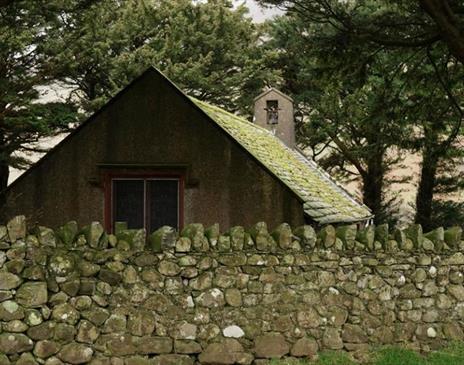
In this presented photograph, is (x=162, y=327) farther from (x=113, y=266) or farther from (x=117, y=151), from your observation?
(x=117, y=151)

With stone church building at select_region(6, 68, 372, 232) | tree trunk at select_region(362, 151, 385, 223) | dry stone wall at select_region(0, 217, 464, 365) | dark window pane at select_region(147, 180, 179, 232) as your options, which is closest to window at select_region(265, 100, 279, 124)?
stone church building at select_region(6, 68, 372, 232)

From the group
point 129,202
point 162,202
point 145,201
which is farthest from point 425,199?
point 129,202

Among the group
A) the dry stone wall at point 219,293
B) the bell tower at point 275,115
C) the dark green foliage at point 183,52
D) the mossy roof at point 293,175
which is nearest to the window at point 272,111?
the bell tower at point 275,115

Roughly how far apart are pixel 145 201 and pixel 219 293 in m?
5.34

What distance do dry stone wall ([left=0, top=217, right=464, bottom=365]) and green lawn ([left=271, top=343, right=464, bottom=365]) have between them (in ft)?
0.46

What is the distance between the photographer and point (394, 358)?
289 inches

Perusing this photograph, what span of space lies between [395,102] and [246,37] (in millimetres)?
22396

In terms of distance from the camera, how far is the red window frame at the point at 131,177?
11891 mm

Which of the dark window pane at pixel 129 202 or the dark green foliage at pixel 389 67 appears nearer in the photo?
the dark green foliage at pixel 389 67

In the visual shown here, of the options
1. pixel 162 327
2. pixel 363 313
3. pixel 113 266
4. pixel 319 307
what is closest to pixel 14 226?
pixel 113 266

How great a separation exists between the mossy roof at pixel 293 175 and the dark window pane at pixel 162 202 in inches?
63.8

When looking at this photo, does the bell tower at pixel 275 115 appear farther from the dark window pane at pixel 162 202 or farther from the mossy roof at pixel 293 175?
the dark window pane at pixel 162 202

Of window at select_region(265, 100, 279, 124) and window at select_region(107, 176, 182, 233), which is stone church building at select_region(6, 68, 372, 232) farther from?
window at select_region(265, 100, 279, 124)

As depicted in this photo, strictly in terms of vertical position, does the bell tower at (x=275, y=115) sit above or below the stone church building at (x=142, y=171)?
above
